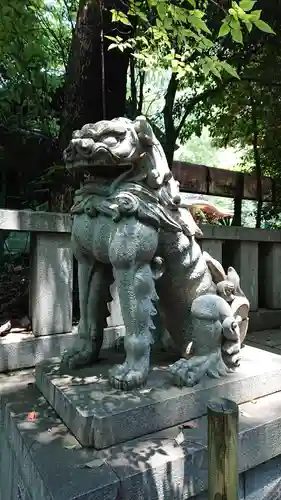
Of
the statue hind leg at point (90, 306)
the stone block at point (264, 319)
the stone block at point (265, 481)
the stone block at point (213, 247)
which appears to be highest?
the stone block at point (213, 247)

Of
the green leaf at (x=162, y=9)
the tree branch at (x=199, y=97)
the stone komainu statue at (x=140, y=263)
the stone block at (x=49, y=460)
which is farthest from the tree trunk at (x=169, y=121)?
the stone block at (x=49, y=460)

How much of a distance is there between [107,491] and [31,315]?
161 cm

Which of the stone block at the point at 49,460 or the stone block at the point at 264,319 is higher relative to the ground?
the stone block at the point at 264,319

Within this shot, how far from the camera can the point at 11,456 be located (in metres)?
1.89

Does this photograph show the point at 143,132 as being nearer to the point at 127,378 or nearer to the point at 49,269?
the point at 127,378

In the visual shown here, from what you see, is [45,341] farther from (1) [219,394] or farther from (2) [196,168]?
(2) [196,168]

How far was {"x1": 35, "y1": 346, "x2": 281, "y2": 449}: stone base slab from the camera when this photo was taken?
1570 millimetres

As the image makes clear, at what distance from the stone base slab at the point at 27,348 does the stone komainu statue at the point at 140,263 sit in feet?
2.25

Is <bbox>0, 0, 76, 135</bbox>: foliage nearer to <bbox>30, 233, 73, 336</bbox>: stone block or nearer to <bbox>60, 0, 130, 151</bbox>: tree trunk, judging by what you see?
<bbox>60, 0, 130, 151</bbox>: tree trunk

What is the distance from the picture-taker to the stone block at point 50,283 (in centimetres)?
269

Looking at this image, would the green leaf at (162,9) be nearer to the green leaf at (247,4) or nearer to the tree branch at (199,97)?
the green leaf at (247,4)

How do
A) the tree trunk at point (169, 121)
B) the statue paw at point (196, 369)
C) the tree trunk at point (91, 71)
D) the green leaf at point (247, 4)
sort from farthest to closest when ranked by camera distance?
the tree trunk at point (169, 121) < the tree trunk at point (91, 71) < the green leaf at point (247, 4) < the statue paw at point (196, 369)

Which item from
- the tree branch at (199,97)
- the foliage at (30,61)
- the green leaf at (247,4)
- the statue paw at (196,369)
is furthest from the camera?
the tree branch at (199,97)

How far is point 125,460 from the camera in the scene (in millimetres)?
1485
